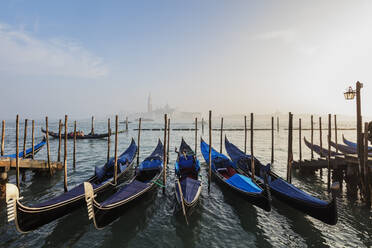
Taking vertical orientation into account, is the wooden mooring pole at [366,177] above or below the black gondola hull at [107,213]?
above

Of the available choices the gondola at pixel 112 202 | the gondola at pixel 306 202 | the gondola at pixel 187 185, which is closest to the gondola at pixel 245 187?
the gondola at pixel 306 202

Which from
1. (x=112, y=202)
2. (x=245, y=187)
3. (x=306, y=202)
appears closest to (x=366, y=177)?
(x=306, y=202)

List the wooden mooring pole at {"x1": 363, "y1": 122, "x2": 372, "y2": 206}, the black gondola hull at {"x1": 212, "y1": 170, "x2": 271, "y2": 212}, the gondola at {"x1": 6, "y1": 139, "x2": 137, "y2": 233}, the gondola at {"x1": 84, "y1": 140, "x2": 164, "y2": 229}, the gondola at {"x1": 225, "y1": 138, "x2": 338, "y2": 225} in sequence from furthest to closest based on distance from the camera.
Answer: the wooden mooring pole at {"x1": 363, "y1": 122, "x2": 372, "y2": 206} < the black gondola hull at {"x1": 212, "y1": 170, "x2": 271, "y2": 212} < the gondola at {"x1": 225, "y1": 138, "x2": 338, "y2": 225} < the gondola at {"x1": 84, "y1": 140, "x2": 164, "y2": 229} < the gondola at {"x1": 6, "y1": 139, "x2": 137, "y2": 233}

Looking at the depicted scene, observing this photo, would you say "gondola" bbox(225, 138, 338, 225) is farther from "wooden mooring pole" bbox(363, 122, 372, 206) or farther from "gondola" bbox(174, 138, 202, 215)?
"gondola" bbox(174, 138, 202, 215)

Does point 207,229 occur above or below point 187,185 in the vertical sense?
below

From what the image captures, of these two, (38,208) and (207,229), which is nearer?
(38,208)

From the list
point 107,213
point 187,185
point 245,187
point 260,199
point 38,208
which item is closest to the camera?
point 38,208

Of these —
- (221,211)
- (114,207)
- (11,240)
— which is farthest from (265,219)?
(11,240)

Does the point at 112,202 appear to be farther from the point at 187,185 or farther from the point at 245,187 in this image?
the point at 245,187

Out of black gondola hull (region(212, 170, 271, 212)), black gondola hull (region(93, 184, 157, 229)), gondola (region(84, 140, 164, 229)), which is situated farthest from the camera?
black gondola hull (region(212, 170, 271, 212))

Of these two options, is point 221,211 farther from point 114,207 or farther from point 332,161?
point 332,161

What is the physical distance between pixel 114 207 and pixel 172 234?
1963 millimetres

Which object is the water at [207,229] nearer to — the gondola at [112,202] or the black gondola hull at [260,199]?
the gondola at [112,202]

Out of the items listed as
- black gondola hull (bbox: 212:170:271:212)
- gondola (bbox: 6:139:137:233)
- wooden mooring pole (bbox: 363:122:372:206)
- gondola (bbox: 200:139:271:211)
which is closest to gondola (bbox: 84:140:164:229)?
gondola (bbox: 6:139:137:233)
